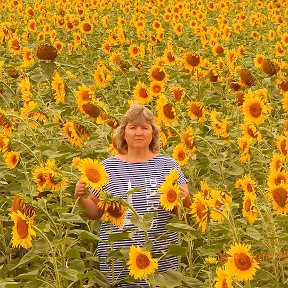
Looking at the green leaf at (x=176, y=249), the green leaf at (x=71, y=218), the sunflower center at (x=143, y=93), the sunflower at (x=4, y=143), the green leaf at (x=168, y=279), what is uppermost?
the sunflower center at (x=143, y=93)

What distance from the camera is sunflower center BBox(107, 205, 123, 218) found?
11.1 ft

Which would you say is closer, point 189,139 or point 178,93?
point 189,139

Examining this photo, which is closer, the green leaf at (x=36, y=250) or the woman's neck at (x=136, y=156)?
the green leaf at (x=36, y=250)

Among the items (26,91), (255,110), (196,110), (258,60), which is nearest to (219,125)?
(255,110)

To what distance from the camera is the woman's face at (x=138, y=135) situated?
396cm

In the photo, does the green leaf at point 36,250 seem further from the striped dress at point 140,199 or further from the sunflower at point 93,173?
the striped dress at point 140,199

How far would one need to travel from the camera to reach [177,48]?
9.58 m

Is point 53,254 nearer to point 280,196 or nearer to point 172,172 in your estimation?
point 172,172

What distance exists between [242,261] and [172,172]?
2.37ft

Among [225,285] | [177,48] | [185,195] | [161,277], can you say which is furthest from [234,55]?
[225,285]

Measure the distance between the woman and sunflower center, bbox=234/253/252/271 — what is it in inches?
39.5

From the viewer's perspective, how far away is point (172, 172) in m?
3.40

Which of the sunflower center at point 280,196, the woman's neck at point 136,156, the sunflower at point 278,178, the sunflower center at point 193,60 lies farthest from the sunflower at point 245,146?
the sunflower center at point 193,60

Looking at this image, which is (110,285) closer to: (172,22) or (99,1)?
(172,22)
